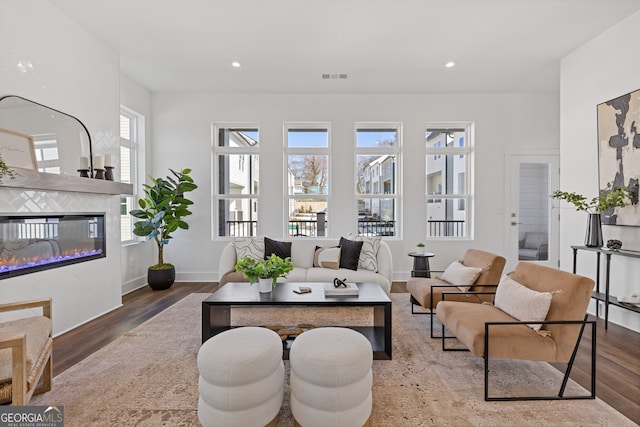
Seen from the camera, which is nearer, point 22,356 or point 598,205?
point 22,356

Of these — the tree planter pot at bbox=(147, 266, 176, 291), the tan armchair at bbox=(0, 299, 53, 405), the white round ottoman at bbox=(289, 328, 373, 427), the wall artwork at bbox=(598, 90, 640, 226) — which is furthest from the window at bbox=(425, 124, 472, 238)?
the tan armchair at bbox=(0, 299, 53, 405)

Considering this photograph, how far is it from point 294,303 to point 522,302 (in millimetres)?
1696

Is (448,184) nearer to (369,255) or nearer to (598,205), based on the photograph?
(598,205)

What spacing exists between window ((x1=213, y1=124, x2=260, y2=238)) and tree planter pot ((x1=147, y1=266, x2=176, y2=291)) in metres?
1.03

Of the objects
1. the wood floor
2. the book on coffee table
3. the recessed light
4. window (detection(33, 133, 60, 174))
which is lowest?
the wood floor

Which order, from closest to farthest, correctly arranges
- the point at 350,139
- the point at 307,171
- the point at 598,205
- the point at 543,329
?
the point at 543,329 < the point at 598,205 < the point at 350,139 < the point at 307,171

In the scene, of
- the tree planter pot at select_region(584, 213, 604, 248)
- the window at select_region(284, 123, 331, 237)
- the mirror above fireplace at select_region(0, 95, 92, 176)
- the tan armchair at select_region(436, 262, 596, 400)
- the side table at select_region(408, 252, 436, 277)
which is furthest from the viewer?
the window at select_region(284, 123, 331, 237)

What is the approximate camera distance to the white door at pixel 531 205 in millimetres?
5266

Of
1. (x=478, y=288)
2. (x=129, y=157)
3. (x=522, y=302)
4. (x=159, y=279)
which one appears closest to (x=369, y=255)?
(x=478, y=288)

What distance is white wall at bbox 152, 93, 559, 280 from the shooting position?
523cm

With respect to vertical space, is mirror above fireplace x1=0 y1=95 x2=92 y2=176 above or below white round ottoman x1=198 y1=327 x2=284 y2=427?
above

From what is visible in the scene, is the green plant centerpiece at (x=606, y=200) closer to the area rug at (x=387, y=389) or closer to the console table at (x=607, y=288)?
the console table at (x=607, y=288)

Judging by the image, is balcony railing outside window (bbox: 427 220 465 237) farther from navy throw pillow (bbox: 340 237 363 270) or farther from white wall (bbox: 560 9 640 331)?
navy throw pillow (bbox: 340 237 363 270)

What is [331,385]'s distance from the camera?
61.6 inches
